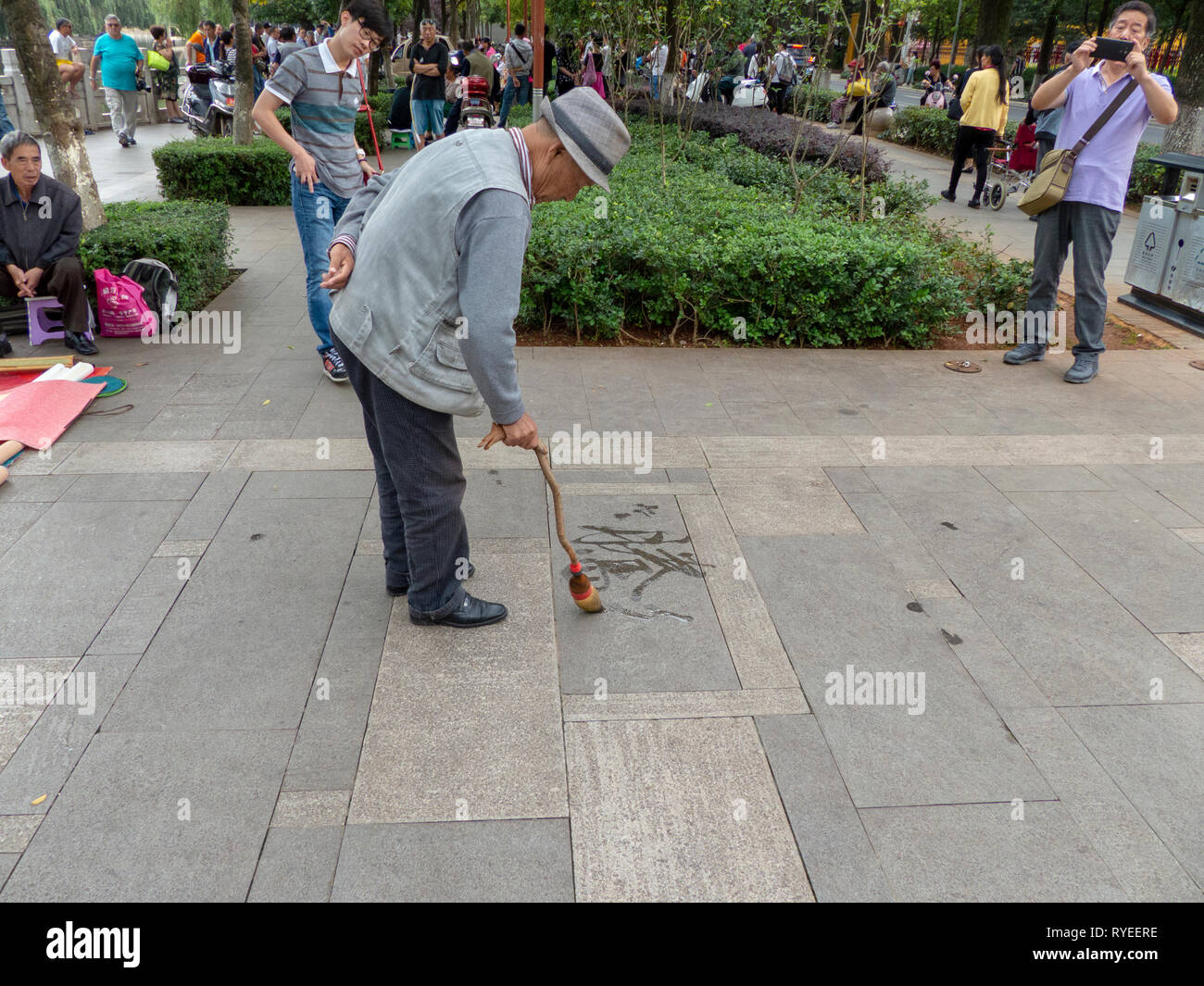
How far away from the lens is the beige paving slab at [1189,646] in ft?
10.5

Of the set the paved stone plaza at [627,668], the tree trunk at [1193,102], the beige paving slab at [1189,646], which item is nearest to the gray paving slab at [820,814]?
the paved stone plaza at [627,668]

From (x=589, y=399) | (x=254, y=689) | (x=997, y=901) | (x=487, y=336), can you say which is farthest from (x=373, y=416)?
(x=589, y=399)

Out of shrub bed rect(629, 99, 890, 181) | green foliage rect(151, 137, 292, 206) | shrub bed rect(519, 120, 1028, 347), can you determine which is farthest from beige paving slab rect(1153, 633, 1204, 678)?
green foliage rect(151, 137, 292, 206)

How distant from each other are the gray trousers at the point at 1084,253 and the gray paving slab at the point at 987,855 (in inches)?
169

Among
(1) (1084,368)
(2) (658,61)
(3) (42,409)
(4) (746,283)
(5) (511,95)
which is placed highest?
(2) (658,61)

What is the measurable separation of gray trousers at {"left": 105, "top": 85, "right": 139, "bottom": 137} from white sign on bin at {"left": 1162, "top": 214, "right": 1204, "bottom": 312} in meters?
15.2

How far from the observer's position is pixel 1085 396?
18.8 ft

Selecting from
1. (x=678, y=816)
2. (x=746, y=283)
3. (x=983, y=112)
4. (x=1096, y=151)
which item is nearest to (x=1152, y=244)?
(x=1096, y=151)

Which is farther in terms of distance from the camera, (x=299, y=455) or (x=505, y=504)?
(x=299, y=455)

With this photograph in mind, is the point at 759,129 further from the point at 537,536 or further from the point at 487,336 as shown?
the point at 487,336

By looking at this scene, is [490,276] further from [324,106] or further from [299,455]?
[324,106]

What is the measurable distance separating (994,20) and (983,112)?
27.4 feet

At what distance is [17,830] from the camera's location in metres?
2.36
